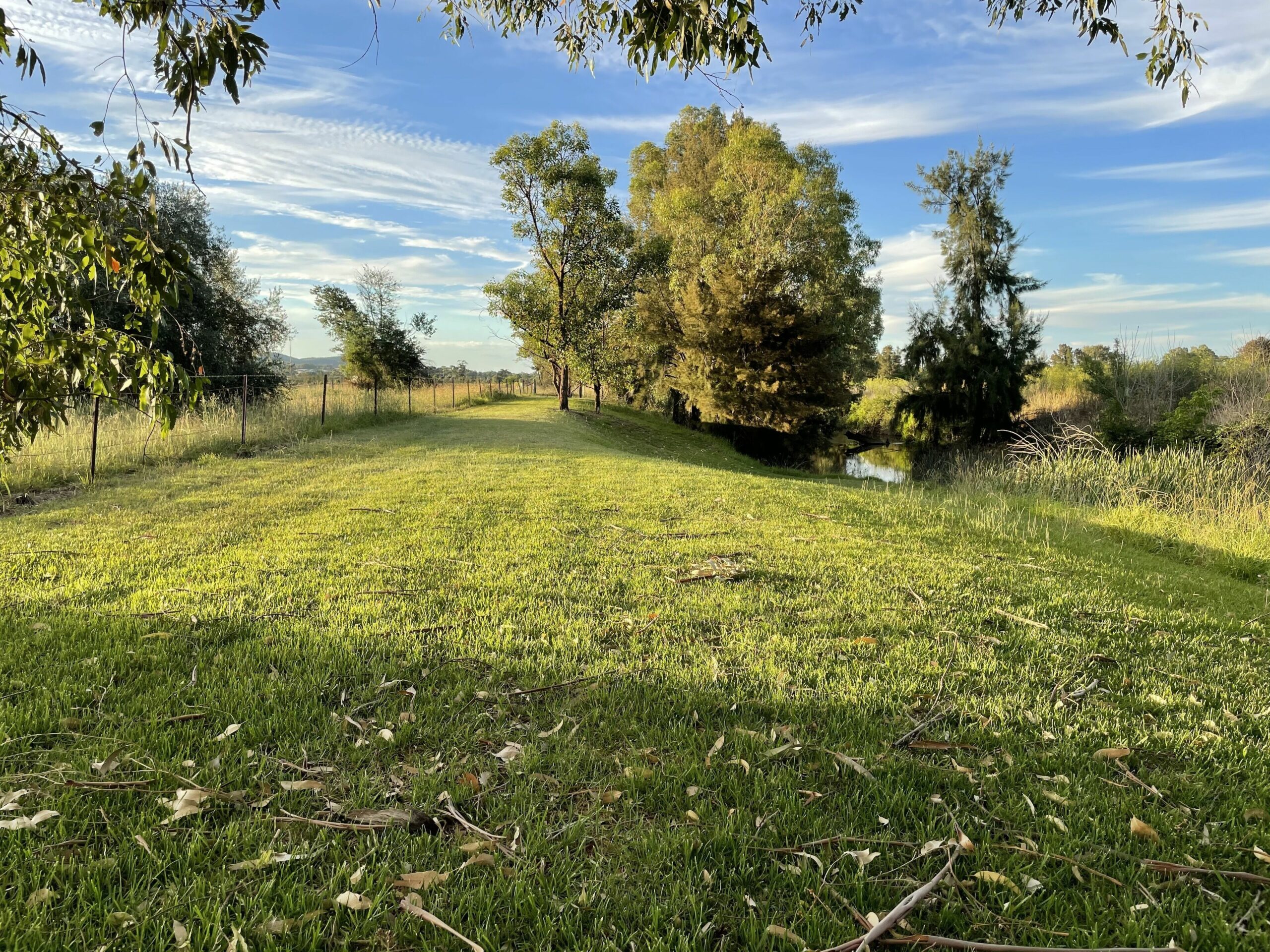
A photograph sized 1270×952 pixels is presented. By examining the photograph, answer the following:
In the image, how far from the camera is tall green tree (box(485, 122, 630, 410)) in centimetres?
2522

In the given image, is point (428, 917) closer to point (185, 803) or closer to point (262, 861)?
point (262, 861)

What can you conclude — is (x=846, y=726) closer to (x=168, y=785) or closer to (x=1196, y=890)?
(x=1196, y=890)

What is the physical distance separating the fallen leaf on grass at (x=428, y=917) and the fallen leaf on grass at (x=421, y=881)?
3 centimetres

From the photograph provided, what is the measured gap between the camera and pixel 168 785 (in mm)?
2273

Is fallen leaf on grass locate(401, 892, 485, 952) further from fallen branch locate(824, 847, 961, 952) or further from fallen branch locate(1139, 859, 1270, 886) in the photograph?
fallen branch locate(1139, 859, 1270, 886)

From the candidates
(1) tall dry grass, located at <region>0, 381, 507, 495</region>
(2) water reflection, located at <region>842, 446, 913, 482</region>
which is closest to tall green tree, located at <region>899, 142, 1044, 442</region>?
(2) water reflection, located at <region>842, 446, 913, 482</region>

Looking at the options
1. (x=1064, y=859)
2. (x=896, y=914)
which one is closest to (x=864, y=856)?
(x=896, y=914)

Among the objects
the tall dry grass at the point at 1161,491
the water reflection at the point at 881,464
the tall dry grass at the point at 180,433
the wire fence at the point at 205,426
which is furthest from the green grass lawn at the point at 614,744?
the water reflection at the point at 881,464

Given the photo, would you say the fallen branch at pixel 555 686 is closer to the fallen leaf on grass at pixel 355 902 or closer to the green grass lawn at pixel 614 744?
the green grass lawn at pixel 614 744

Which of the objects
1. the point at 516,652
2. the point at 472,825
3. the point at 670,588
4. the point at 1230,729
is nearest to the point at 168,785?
the point at 472,825

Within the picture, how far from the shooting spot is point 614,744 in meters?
2.69

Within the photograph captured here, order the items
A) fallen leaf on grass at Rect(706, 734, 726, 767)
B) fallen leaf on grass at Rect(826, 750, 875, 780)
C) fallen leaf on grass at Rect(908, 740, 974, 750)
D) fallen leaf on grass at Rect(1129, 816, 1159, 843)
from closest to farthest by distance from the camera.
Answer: fallen leaf on grass at Rect(1129, 816, 1159, 843) → fallen leaf on grass at Rect(826, 750, 875, 780) → fallen leaf on grass at Rect(706, 734, 726, 767) → fallen leaf on grass at Rect(908, 740, 974, 750)

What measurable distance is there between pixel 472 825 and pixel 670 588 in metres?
2.81

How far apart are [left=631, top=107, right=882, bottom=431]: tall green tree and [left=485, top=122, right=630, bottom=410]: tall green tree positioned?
3.38m
